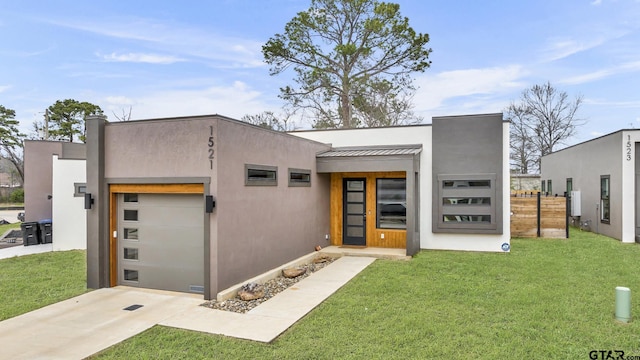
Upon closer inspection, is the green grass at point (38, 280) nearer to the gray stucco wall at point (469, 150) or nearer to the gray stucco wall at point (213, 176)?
the gray stucco wall at point (213, 176)

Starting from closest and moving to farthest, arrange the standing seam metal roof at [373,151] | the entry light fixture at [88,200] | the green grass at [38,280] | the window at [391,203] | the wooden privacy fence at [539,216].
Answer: the green grass at [38,280] < the entry light fixture at [88,200] < the standing seam metal roof at [373,151] < the window at [391,203] < the wooden privacy fence at [539,216]

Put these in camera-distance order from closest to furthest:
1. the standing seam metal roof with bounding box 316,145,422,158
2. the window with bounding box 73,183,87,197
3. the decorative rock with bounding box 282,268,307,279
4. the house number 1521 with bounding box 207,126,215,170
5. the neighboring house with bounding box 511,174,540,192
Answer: the house number 1521 with bounding box 207,126,215,170, the decorative rock with bounding box 282,268,307,279, the standing seam metal roof with bounding box 316,145,422,158, the window with bounding box 73,183,87,197, the neighboring house with bounding box 511,174,540,192

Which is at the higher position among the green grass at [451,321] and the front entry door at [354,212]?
the front entry door at [354,212]

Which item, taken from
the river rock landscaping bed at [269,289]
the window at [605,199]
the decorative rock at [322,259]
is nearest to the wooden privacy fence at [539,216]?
the window at [605,199]

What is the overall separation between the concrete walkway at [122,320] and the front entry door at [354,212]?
14.1 ft

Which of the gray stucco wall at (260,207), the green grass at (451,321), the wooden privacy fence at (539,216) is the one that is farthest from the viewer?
the wooden privacy fence at (539,216)

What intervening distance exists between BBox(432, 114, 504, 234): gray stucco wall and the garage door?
6.83 meters

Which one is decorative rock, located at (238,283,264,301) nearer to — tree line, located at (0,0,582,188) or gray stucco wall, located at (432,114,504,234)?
gray stucco wall, located at (432,114,504,234)

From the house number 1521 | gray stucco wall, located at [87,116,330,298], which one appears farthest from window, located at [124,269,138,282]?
the house number 1521

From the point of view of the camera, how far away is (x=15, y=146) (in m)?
29.9

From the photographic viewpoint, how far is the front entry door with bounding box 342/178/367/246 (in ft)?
36.2

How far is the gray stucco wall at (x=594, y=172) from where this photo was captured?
11891 millimetres

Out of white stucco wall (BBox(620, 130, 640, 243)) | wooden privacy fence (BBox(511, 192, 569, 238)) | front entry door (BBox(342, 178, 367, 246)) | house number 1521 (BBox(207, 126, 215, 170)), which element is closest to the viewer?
house number 1521 (BBox(207, 126, 215, 170))

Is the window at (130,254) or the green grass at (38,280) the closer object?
the green grass at (38,280)
